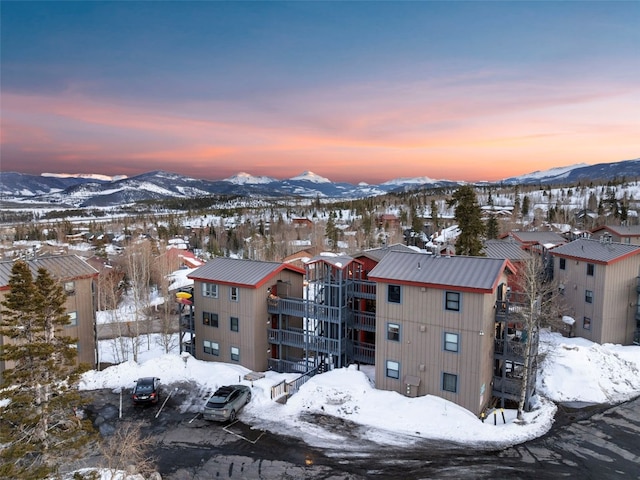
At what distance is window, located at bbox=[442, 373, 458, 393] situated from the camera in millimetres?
23656

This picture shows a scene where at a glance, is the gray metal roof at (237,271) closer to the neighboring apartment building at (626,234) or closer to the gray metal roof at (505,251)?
the gray metal roof at (505,251)

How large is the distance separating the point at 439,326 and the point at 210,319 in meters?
16.4

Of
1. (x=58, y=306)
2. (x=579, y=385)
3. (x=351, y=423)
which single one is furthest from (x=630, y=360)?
(x=58, y=306)

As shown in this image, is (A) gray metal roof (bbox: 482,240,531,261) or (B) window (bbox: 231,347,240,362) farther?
(A) gray metal roof (bbox: 482,240,531,261)

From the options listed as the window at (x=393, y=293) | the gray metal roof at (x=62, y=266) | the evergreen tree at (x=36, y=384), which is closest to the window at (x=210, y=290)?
the gray metal roof at (x=62, y=266)

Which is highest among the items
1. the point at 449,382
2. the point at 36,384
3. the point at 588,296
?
the point at 36,384

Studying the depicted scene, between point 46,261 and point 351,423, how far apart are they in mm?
22979

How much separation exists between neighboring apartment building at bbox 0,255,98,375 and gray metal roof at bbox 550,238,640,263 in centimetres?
3955

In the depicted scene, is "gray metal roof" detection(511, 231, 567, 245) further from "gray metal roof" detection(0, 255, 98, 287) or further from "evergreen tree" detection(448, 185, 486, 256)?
"gray metal roof" detection(0, 255, 98, 287)

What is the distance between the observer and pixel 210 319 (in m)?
31.5

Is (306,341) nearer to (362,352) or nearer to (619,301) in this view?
(362,352)

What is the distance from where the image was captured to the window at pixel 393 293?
25.2 m

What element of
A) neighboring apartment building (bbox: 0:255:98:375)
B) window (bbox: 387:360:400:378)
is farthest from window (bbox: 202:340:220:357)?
window (bbox: 387:360:400:378)

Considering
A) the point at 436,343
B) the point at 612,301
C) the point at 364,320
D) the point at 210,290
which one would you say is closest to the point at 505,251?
the point at 612,301
